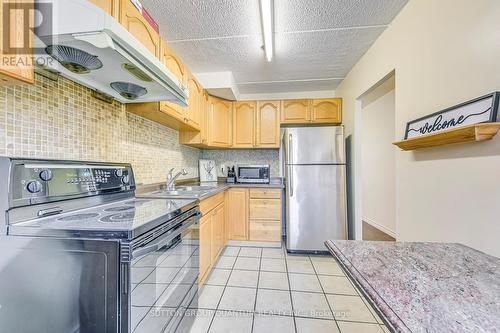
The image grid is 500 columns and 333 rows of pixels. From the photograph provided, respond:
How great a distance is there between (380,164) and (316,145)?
1756 millimetres

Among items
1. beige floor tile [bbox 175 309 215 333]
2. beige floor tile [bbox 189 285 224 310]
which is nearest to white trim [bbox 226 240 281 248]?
beige floor tile [bbox 189 285 224 310]

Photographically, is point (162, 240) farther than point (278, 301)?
No

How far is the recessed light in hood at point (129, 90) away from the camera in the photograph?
137cm

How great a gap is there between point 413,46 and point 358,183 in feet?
5.26

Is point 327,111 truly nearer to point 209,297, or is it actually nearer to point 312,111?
point 312,111

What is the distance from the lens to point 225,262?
248cm

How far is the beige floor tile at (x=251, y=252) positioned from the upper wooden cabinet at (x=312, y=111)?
187cm

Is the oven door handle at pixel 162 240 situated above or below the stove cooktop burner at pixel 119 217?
below

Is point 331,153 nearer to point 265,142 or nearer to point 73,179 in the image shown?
point 265,142

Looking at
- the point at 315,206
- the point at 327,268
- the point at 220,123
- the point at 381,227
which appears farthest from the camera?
the point at 381,227

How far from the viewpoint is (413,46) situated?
60.5 inches

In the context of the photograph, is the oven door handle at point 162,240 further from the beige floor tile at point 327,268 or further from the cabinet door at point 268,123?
the cabinet door at point 268,123

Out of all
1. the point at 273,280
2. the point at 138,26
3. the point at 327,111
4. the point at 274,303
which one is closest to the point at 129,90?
the point at 138,26

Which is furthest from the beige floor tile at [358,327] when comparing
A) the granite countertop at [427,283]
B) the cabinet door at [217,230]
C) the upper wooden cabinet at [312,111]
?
the upper wooden cabinet at [312,111]
